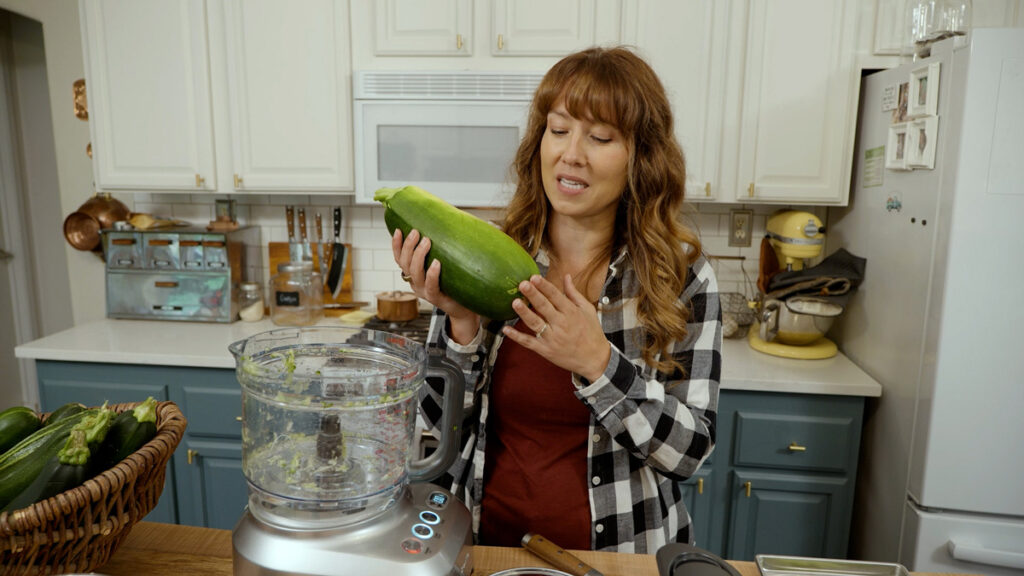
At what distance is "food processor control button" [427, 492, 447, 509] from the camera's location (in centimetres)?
82

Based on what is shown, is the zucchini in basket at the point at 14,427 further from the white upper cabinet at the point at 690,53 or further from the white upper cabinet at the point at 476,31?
the white upper cabinet at the point at 690,53

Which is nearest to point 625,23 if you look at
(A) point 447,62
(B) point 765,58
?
(B) point 765,58

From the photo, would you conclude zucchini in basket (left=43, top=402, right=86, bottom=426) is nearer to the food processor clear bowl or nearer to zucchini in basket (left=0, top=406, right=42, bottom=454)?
zucchini in basket (left=0, top=406, right=42, bottom=454)

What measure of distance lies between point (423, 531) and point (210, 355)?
175cm

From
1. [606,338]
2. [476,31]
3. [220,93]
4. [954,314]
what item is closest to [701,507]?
[954,314]

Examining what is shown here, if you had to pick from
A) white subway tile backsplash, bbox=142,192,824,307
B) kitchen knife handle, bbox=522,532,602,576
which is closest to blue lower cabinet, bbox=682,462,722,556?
white subway tile backsplash, bbox=142,192,824,307

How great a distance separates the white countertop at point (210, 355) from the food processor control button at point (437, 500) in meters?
1.46

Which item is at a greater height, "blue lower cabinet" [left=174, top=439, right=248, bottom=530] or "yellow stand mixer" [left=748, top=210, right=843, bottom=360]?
"yellow stand mixer" [left=748, top=210, right=843, bottom=360]

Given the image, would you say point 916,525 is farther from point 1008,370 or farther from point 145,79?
point 145,79

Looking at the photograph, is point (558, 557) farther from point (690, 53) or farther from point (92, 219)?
point (92, 219)

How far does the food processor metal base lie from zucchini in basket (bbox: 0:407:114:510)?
198mm

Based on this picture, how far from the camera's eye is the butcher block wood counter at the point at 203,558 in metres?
0.92

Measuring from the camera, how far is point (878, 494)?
82.2 inches

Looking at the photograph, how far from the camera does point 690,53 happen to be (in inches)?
89.2
